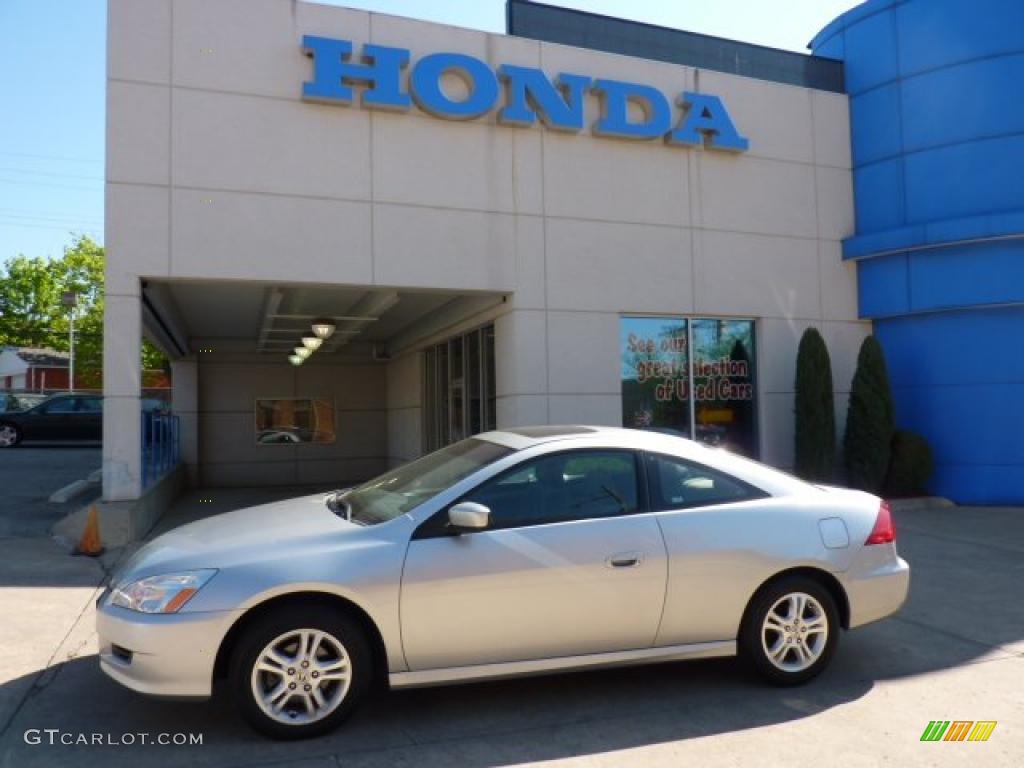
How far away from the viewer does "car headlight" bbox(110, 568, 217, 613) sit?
3895 mm

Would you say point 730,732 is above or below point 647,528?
below

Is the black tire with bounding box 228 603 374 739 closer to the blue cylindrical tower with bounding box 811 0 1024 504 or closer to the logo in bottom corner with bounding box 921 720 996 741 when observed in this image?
the logo in bottom corner with bounding box 921 720 996 741

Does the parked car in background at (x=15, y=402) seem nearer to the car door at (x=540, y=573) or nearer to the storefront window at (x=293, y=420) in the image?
the storefront window at (x=293, y=420)

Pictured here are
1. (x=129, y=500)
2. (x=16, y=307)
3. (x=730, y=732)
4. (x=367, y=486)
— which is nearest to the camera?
(x=730, y=732)

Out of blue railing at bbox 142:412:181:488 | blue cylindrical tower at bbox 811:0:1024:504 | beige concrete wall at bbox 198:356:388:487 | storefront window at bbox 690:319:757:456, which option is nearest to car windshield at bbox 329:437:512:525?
blue railing at bbox 142:412:181:488

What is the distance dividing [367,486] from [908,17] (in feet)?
37.1

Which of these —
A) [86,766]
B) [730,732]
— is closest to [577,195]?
[730,732]

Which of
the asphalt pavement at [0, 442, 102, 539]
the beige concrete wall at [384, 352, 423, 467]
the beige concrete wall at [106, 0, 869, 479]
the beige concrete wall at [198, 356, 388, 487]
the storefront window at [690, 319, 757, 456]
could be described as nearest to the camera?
the beige concrete wall at [106, 0, 869, 479]

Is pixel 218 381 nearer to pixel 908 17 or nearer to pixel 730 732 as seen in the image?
pixel 908 17

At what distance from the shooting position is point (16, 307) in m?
52.0

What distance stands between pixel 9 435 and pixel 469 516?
74.9ft

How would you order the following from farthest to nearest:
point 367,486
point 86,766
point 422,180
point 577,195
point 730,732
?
point 577,195 < point 422,180 < point 367,486 < point 730,732 < point 86,766

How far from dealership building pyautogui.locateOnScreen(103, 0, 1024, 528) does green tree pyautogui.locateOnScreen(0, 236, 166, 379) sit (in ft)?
144

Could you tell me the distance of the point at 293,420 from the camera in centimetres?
1798
